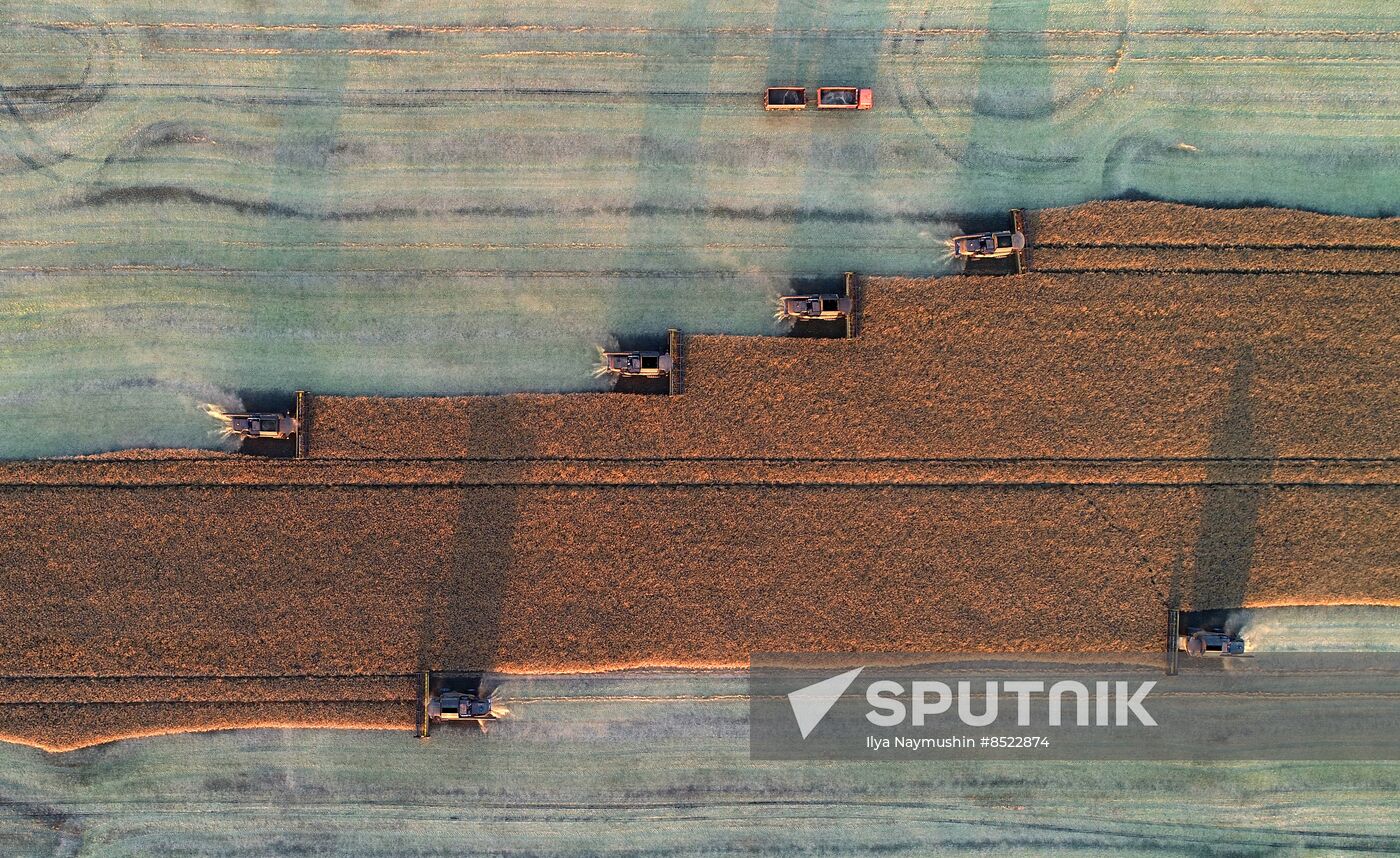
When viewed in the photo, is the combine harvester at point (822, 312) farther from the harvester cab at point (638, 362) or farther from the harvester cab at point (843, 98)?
the harvester cab at point (843, 98)

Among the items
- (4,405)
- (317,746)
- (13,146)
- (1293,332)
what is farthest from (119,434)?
(1293,332)

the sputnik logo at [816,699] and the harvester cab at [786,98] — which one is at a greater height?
the harvester cab at [786,98]

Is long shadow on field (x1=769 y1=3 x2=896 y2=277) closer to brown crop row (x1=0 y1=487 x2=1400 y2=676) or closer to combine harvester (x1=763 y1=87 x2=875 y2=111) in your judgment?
combine harvester (x1=763 y1=87 x2=875 y2=111)

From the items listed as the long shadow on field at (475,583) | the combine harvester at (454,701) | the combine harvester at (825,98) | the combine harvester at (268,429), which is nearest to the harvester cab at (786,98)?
the combine harvester at (825,98)

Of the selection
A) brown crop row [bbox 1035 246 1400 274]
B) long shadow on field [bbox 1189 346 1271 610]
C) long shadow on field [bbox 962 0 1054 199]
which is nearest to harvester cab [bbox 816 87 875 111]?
long shadow on field [bbox 962 0 1054 199]

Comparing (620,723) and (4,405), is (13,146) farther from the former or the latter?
(620,723)

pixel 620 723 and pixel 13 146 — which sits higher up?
pixel 13 146
